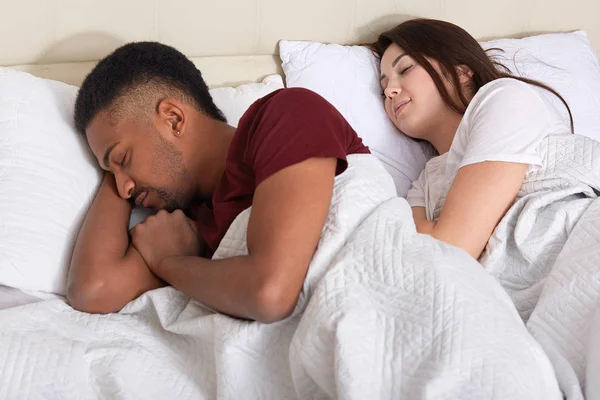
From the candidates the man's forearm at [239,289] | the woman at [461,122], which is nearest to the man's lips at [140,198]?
the man's forearm at [239,289]

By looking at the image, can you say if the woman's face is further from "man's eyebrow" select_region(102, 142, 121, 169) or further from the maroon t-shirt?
"man's eyebrow" select_region(102, 142, 121, 169)

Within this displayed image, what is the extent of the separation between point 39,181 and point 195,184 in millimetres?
293

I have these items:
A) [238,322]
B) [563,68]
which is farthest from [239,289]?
[563,68]

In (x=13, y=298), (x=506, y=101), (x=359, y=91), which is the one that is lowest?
(x=13, y=298)

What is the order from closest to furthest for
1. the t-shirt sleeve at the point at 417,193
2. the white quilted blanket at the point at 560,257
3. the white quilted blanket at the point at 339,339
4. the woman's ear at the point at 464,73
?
the white quilted blanket at the point at 339,339 → the white quilted blanket at the point at 560,257 → the t-shirt sleeve at the point at 417,193 → the woman's ear at the point at 464,73

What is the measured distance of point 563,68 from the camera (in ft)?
6.55

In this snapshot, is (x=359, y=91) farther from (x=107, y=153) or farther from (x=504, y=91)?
(x=107, y=153)

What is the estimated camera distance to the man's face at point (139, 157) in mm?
1317

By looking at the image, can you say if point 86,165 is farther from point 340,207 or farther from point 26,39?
point 340,207

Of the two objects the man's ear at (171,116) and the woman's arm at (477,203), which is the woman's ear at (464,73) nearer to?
the woman's arm at (477,203)

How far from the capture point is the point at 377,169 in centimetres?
131

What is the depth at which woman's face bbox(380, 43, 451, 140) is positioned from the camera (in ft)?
5.60

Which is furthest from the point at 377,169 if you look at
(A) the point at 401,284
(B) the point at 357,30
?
(B) the point at 357,30

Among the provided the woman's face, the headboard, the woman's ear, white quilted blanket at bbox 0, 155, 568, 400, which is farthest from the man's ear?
the woman's ear
